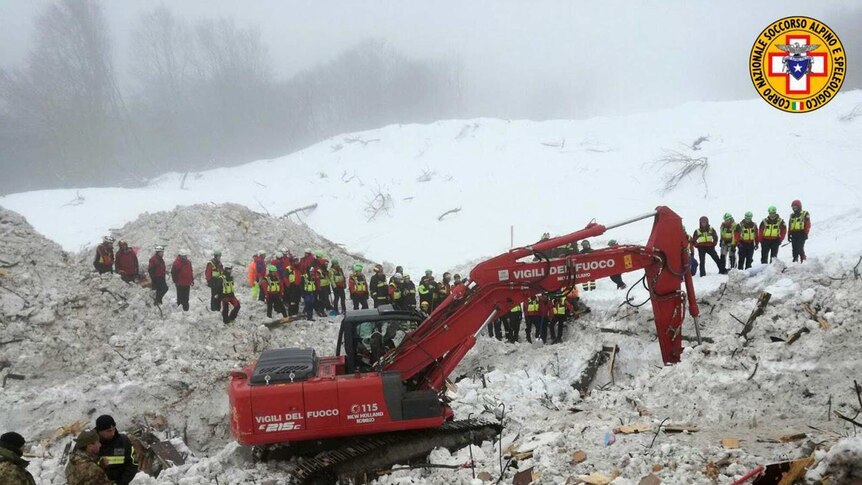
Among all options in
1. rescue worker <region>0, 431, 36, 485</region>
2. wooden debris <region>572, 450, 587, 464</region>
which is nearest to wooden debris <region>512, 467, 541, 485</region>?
wooden debris <region>572, 450, 587, 464</region>

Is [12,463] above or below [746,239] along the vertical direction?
below

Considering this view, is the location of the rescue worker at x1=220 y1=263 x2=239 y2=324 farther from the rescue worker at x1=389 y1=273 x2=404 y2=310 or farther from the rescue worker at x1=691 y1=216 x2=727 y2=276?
the rescue worker at x1=691 y1=216 x2=727 y2=276

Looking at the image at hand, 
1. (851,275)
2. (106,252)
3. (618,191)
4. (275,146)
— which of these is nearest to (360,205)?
(618,191)

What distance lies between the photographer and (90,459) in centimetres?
442

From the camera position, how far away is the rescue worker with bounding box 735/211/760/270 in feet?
39.3

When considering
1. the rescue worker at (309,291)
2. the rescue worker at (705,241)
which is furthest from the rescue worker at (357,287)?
the rescue worker at (705,241)

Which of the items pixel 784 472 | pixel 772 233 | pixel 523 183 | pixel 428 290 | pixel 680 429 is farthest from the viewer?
pixel 523 183

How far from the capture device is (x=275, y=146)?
5091 cm

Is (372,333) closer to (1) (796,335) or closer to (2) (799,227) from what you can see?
(1) (796,335)

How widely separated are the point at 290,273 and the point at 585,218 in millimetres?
12510

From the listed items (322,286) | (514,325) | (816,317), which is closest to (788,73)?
(816,317)

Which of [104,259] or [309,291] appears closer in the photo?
[309,291]

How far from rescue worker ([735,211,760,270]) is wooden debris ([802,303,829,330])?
3.54m

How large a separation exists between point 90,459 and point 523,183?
23.2m
